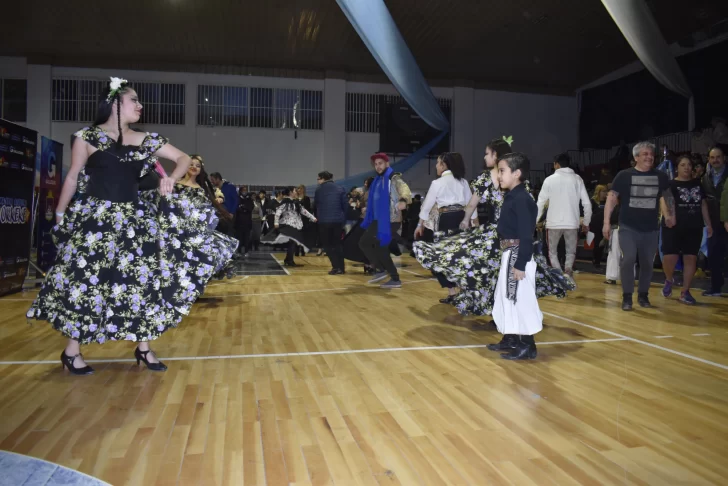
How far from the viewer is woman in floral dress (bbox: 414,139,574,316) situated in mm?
4218

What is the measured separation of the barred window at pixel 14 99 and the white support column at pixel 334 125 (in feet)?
27.4

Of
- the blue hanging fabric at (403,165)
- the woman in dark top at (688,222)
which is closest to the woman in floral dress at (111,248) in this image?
the woman in dark top at (688,222)

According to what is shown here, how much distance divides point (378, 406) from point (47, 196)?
5860 mm

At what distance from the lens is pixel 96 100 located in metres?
17.0

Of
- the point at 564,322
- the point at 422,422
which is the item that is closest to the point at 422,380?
the point at 422,422

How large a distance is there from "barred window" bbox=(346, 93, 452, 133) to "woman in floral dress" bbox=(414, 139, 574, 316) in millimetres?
14495

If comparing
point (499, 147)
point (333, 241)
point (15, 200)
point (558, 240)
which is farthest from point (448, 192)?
point (15, 200)

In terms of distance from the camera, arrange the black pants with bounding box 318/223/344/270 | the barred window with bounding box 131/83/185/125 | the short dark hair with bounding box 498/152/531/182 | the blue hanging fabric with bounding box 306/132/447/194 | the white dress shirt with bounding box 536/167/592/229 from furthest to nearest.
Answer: the barred window with bounding box 131/83/185/125 → the blue hanging fabric with bounding box 306/132/447/194 → the black pants with bounding box 318/223/344/270 → the white dress shirt with bounding box 536/167/592/229 → the short dark hair with bounding box 498/152/531/182

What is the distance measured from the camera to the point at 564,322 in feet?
15.1

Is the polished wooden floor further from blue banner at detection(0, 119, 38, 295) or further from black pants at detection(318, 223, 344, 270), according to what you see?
black pants at detection(318, 223, 344, 270)

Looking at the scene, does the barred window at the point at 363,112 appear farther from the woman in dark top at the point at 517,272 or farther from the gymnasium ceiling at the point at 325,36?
the woman in dark top at the point at 517,272

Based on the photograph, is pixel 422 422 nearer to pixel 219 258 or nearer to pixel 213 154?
pixel 219 258

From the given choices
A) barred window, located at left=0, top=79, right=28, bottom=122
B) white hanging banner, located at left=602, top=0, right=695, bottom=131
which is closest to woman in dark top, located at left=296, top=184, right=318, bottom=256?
white hanging banner, located at left=602, top=0, right=695, bottom=131

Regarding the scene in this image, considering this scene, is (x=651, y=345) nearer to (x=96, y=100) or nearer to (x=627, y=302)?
(x=627, y=302)
